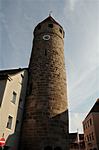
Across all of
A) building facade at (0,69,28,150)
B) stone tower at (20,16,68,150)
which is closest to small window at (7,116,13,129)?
building facade at (0,69,28,150)

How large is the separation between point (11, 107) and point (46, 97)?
12.4 feet

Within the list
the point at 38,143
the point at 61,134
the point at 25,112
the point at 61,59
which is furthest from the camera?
the point at 61,59

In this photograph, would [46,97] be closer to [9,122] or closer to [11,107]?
[11,107]

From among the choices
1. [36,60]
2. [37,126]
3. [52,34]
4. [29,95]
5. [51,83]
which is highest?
[52,34]

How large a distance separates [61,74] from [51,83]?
232 centimetres

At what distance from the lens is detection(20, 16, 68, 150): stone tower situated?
47.4 feet

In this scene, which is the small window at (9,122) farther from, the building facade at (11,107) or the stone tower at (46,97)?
the stone tower at (46,97)

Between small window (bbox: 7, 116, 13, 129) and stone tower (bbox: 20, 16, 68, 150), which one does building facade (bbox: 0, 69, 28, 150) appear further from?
stone tower (bbox: 20, 16, 68, 150)

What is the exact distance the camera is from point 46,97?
16.1m

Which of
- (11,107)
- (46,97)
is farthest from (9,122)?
(46,97)

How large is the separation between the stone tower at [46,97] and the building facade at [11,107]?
2.78ft

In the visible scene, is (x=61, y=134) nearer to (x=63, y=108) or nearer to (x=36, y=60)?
(x=63, y=108)

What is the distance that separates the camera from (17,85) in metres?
15.6

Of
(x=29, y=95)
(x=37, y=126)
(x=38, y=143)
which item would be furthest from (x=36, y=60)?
(x=38, y=143)
